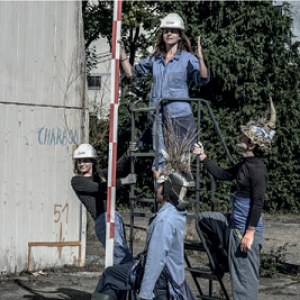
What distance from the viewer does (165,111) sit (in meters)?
5.67

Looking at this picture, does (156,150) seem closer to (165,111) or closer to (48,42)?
(165,111)

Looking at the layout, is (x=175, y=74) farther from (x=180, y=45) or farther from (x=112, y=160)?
(x=112, y=160)

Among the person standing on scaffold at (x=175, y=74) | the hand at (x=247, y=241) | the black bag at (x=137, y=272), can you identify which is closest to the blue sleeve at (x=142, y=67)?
the person standing on scaffold at (x=175, y=74)

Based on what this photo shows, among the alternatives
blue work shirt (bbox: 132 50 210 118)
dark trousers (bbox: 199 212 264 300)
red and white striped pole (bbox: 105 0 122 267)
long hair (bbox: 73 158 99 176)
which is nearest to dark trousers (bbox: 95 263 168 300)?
red and white striped pole (bbox: 105 0 122 267)

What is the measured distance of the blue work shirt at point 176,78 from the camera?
564 centimetres

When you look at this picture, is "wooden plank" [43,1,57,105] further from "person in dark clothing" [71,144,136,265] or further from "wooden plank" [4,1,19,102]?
"person in dark clothing" [71,144,136,265]

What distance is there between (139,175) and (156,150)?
8534 millimetres

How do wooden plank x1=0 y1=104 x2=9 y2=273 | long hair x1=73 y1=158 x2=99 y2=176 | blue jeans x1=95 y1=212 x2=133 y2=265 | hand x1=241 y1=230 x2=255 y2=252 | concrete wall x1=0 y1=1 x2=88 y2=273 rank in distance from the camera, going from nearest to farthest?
hand x1=241 y1=230 x2=255 y2=252
blue jeans x1=95 y1=212 x2=133 y2=265
long hair x1=73 y1=158 x2=99 y2=176
wooden plank x1=0 y1=104 x2=9 y2=273
concrete wall x1=0 y1=1 x2=88 y2=273

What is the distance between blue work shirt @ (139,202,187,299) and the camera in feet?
13.7

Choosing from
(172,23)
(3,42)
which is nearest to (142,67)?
(172,23)

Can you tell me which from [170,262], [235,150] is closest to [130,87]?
[235,150]

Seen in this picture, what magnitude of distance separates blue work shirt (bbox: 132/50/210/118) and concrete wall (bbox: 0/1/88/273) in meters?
3.04

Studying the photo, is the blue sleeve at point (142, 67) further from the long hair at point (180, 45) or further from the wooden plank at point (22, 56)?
the wooden plank at point (22, 56)

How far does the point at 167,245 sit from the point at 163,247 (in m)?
0.04
